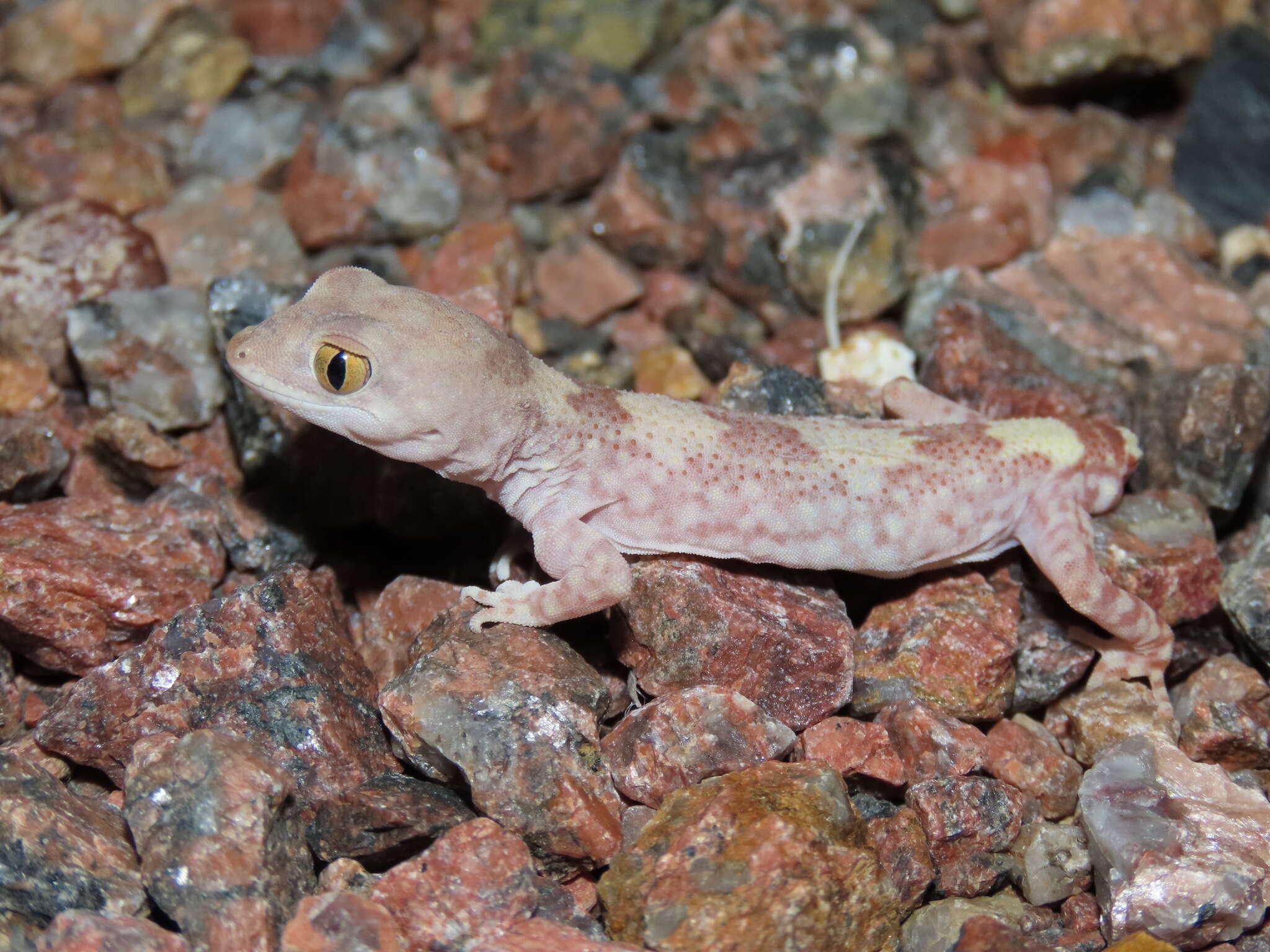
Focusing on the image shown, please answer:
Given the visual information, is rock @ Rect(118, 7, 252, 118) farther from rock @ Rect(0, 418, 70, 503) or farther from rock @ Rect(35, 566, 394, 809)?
rock @ Rect(35, 566, 394, 809)

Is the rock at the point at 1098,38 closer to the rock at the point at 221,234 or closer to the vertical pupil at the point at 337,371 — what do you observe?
the rock at the point at 221,234

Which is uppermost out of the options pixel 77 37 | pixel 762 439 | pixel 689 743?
pixel 77 37

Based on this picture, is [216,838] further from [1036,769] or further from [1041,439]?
[1041,439]

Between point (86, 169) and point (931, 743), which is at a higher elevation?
point (86, 169)

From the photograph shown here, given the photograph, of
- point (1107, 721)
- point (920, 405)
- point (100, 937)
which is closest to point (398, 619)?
point (100, 937)

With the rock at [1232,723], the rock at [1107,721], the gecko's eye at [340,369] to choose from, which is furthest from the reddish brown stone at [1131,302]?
the gecko's eye at [340,369]

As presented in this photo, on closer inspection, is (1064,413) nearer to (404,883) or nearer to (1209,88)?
(1209,88)
